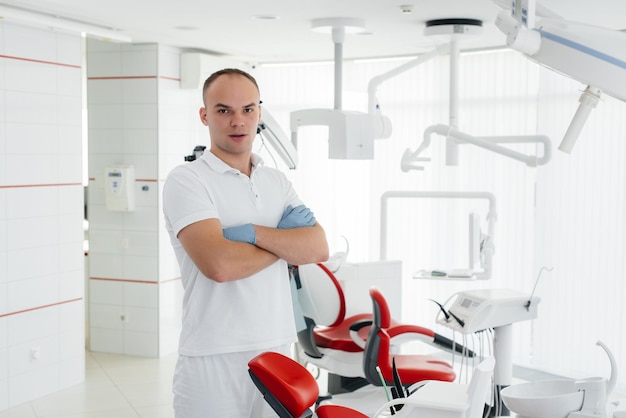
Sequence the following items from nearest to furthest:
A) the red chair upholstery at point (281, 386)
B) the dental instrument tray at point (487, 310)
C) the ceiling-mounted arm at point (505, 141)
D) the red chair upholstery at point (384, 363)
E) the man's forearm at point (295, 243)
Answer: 1. the red chair upholstery at point (281, 386)
2. the man's forearm at point (295, 243)
3. the red chair upholstery at point (384, 363)
4. the dental instrument tray at point (487, 310)
5. the ceiling-mounted arm at point (505, 141)

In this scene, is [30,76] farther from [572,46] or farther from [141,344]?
[572,46]

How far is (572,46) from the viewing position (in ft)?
6.23

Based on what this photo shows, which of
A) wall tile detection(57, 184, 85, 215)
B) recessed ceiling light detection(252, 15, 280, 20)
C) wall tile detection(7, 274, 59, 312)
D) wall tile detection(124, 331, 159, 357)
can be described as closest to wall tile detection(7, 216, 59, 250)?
wall tile detection(57, 184, 85, 215)

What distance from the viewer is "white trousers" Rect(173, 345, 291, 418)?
2146 mm

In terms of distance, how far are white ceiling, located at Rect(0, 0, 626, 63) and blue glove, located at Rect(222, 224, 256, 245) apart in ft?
6.86

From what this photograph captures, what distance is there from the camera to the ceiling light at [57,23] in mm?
4113

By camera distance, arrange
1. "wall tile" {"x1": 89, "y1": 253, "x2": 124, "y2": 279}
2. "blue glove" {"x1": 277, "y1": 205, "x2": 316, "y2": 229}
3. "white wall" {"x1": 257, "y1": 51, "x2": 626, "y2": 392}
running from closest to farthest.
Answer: "blue glove" {"x1": 277, "y1": 205, "x2": 316, "y2": 229} → "white wall" {"x1": 257, "y1": 51, "x2": 626, "y2": 392} → "wall tile" {"x1": 89, "y1": 253, "x2": 124, "y2": 279}

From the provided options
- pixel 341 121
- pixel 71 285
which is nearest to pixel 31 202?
pixel 71 285

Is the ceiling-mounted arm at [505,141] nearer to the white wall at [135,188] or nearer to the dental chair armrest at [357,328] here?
the dental chair armrest at [357,328]

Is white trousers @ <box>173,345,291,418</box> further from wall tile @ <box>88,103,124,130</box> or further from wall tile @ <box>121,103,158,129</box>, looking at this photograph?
wall tile @ <box>88,103,124,130</box>

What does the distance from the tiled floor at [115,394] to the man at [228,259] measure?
2.56 m

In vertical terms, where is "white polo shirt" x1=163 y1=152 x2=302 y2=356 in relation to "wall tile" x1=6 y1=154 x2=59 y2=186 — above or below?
below

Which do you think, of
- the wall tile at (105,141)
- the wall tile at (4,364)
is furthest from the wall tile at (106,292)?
the wall tile at (4,364)

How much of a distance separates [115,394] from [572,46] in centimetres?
403
